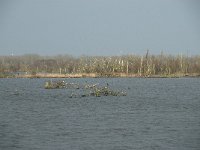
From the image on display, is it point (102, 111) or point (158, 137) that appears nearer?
point (158, 137)

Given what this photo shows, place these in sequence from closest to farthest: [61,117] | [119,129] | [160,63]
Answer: [119,129]
[61,117]
[160,63]

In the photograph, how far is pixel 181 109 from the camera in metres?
51.0

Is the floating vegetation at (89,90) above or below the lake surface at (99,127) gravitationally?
above

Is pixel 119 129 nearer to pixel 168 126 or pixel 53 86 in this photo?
pixel 168 126

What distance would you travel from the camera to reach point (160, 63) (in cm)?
13475

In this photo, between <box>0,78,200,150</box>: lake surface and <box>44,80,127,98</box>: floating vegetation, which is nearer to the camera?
<box>0,78,200,150</box>: lake surface

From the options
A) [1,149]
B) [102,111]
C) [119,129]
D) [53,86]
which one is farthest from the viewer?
[53,86]

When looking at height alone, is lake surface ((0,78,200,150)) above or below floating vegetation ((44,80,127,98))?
below

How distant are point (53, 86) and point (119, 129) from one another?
52481mm

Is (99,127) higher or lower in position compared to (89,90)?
lower

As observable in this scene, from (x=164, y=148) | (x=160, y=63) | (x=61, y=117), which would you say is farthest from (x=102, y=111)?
(x=160, y=63)

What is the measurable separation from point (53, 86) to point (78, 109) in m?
36.6

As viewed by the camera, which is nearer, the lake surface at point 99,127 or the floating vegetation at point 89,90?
the lake surface at point 99,127

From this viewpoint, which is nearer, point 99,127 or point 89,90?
point 99,127
